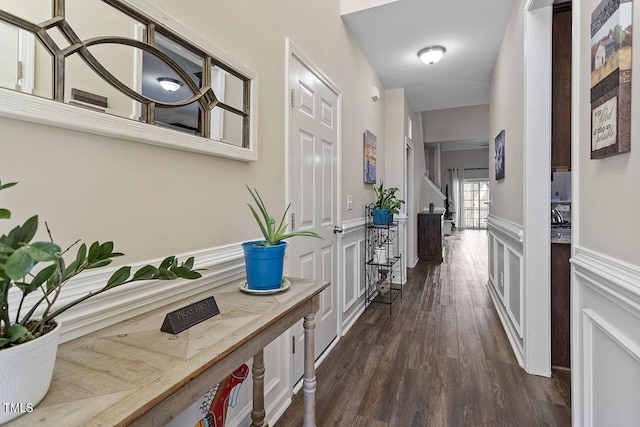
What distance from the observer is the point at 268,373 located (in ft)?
5.10

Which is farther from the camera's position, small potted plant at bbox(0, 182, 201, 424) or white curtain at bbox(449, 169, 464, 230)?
white curtain at bbox(449, 169, 464, 230)

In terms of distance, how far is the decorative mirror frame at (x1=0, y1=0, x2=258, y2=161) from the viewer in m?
0.66

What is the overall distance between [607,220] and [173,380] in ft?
4.26

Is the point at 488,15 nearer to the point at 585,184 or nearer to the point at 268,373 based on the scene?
the point at 585,184

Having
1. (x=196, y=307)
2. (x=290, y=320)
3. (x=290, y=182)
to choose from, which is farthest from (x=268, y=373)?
(x=290, y=182)

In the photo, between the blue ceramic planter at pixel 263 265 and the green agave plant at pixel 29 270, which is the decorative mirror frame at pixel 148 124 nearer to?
the green agave plant at pixel 29 270

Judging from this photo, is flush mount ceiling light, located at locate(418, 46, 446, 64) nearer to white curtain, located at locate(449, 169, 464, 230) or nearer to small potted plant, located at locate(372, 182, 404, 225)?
small potted plant, located at locate(372, 182, 404, 225)

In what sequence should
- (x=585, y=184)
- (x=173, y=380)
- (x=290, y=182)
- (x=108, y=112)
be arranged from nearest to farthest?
(x=173, y=380) → (x=108, y=112) → (x=585, y=184) → (x=290, y=182)

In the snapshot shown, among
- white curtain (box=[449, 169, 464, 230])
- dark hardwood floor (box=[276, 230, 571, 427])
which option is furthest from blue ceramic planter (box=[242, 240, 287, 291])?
white curtain (box=[449, 169, 464, 230])

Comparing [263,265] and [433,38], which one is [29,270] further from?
[433,38]

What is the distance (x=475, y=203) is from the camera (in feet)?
36.3

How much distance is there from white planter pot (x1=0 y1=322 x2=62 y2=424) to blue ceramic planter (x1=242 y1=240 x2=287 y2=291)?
2.02ft

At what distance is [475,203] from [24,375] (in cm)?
1224

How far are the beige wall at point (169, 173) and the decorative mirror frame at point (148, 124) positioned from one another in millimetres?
33
